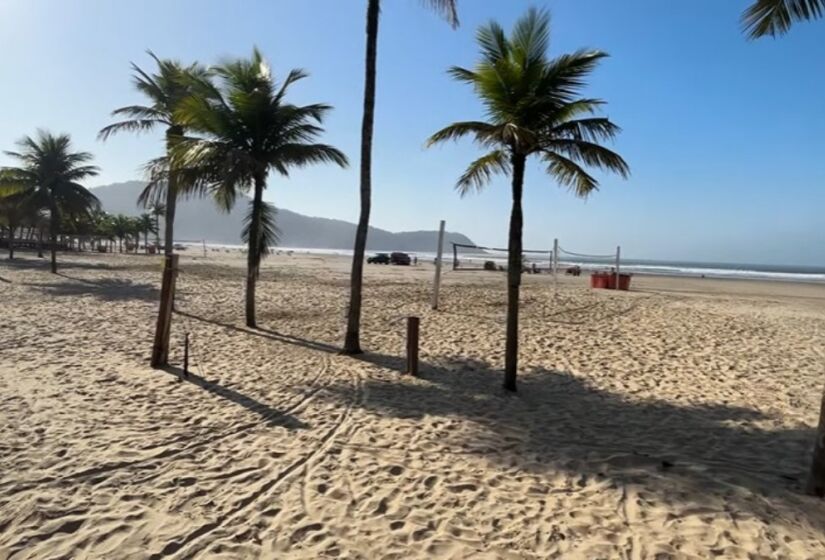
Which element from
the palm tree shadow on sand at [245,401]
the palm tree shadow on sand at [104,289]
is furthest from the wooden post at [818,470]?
the palm tree shadow on sand at [104,289]

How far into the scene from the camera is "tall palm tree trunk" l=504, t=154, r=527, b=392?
21.3 ft

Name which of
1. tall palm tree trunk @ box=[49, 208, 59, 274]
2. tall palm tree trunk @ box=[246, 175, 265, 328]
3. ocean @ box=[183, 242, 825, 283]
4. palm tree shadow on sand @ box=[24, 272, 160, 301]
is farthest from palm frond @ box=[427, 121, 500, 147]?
tall palm tree trunk @ box=[49, 208, 59, 274]

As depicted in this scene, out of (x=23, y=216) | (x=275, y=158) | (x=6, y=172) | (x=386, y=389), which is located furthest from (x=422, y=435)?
(x=23, y=216)

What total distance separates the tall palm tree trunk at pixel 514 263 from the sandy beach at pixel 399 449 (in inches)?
14.8

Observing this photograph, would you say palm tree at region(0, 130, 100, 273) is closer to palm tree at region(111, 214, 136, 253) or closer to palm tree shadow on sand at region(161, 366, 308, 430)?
palm tree shadow on sand at region(161, 366, 308, 430)

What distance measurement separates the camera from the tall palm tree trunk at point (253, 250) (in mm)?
10938

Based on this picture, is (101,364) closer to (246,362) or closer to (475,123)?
(246,362)

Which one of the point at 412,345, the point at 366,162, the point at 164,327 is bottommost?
the point at 412,345

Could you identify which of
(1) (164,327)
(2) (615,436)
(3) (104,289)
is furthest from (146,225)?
(2) (615,436)

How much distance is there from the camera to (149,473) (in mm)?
3895

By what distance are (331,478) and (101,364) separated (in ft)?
16.3

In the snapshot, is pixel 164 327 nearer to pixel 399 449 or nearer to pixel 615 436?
pixel 399 449

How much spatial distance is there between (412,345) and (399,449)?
2.89 metres

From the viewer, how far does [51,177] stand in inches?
869
